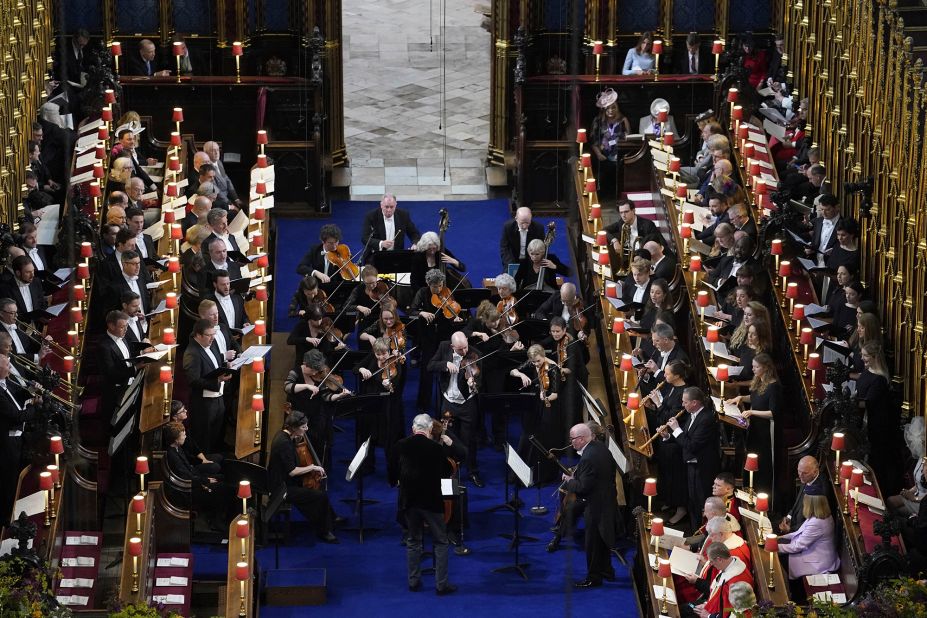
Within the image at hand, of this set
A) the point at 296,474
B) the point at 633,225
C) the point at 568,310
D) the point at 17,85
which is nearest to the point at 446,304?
the point at 568,310

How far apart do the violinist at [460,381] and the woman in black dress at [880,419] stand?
314cm

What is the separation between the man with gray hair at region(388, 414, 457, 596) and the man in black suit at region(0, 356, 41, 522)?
283 centimetres

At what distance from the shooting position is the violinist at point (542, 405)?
17.5 meters

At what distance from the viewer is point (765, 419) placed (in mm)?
16750

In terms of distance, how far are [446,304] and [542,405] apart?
1.49 metres

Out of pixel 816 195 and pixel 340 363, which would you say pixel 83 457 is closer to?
pixel 340 363

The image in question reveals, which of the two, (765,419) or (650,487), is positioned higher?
(765,419)

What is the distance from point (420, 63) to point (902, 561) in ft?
Result: 47.6

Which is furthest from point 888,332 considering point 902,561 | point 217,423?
point 217,423

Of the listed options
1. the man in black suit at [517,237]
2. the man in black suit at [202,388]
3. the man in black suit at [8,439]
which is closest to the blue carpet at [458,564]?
the man in black suit at [202,388]

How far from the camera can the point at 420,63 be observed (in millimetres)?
27703

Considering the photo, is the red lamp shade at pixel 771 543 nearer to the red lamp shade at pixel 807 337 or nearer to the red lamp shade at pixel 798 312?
the red lamp shade at pixel 807 337

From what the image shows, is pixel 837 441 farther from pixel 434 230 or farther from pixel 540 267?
pixel 434 230

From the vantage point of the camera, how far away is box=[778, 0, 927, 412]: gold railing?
17.1 m
